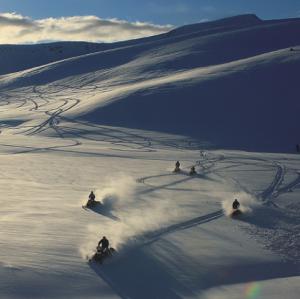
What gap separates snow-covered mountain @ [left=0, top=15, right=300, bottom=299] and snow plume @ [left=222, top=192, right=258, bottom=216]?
58mm

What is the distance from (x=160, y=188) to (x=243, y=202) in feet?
11.4

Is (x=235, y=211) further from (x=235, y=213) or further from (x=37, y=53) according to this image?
(x=37, y=53)

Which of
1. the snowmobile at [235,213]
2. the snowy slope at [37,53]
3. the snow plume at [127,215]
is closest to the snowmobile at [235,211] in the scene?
the snowmobile at [235,213]

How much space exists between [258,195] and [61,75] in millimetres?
67347

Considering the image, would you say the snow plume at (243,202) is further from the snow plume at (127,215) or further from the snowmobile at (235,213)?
the snow plume at (127,215)

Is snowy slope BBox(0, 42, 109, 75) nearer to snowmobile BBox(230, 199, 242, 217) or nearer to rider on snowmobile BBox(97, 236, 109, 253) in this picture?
snowmobile BBox(230, 199, 242, 217)

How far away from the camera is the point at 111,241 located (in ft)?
37.3

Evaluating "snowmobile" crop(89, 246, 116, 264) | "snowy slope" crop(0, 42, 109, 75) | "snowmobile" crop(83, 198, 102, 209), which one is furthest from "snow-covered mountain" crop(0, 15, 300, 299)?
"snowy slope" crop(0, 42, 109, 75)

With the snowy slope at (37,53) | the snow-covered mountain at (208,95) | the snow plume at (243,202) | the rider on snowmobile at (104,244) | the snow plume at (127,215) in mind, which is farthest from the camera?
the snowy slope at (37,53)

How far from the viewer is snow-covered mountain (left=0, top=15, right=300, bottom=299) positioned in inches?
379

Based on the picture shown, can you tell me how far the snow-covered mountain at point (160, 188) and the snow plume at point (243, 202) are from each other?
0.06 metres

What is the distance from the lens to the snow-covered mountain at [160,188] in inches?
379

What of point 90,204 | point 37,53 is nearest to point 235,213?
point 90,204

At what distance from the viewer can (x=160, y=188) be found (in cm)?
1875
